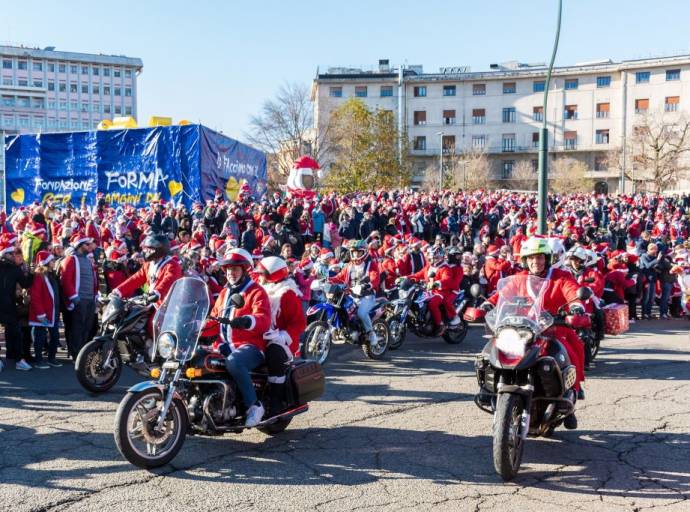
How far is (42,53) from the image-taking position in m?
127

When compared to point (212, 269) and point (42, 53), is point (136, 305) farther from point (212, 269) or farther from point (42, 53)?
point (42, 53)

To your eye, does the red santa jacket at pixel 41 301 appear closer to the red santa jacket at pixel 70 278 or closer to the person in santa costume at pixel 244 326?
the red santa jacket at pixel 70 278

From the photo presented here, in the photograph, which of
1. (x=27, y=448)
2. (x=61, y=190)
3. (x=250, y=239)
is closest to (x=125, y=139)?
(x=61, y=190)

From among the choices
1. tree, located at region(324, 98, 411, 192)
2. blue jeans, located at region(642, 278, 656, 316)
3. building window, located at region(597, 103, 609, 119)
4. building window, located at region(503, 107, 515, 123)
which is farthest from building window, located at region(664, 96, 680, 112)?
blue jeans, located at region(642, 278, 656, 316)

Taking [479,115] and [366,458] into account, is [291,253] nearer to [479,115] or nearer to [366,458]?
[366,458]

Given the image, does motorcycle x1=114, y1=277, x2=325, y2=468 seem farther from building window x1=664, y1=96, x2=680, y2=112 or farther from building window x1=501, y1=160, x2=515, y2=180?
building window x1=664, y1=96, x2=680, y2=112

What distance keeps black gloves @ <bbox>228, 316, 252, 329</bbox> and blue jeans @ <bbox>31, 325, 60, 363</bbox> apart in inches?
198

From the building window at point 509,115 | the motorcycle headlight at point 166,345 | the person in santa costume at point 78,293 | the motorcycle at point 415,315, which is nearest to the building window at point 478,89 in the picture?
the building window at point 509,115

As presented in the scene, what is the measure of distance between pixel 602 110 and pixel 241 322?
256 feet

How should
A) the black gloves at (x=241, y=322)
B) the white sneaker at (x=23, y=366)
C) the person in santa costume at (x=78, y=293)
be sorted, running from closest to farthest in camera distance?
the black gloves at (x=241, y=322) < the white sneaker at (x=23, y=366) < the person in santa costume at (x=78, y=293)

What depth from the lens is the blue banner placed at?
2403 cm

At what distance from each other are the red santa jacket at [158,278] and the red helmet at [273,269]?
88.4 inches

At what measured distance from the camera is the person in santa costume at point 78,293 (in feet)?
32.4

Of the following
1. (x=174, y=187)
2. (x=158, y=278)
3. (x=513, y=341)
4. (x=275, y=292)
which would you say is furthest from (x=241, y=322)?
(x=174, y=187)
